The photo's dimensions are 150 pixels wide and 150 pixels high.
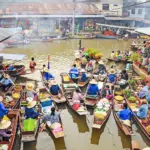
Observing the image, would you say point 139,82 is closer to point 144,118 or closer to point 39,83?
point 144,118

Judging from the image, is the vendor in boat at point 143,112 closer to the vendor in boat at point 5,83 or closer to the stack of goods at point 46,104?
the stack of goods at point 46,104

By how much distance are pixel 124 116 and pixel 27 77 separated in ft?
29.0

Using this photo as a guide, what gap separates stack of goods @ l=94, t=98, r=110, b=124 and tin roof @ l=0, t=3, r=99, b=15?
22333 mm

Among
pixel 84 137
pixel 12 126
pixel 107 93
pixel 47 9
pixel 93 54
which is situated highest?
pixel 47 9

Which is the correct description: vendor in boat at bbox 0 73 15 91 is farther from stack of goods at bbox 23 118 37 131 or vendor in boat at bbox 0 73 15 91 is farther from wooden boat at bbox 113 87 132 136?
wooden boat at bbox 113 87 132 136

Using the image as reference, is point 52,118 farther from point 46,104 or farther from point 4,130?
point 4,130

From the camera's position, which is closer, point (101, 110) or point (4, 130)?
point (4, 130)

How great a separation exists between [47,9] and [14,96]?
23.3m

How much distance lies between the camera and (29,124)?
9.33 m

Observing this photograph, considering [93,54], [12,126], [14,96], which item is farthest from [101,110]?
[93,54]

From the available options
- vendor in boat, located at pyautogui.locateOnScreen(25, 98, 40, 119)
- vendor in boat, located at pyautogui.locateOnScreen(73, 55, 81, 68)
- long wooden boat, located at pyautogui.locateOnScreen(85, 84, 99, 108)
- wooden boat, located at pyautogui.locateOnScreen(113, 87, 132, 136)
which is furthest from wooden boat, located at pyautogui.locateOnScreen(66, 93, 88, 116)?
vendor in boat, located at pyautogui.locateOnScreen(73, 55, 81, 68)

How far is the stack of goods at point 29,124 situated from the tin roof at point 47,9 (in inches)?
934

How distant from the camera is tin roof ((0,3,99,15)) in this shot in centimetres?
3114

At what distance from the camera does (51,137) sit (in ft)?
32.0
